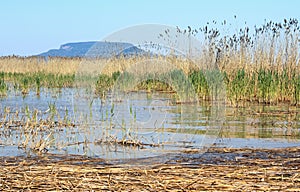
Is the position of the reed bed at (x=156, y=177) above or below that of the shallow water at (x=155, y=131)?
below

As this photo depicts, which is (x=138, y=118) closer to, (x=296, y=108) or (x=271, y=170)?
(x=296, y=108)

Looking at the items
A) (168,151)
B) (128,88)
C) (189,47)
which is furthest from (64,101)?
(168,151)

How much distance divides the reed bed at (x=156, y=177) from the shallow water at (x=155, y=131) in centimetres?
119

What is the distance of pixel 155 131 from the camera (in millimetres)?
8094

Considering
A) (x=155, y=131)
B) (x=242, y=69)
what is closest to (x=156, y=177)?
(x=155, y=131)

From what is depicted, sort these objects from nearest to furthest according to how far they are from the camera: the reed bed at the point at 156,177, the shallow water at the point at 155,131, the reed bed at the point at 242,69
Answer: the reed bed at the point at 156,177
the shallow water at the point at 155,131
the reed bed at the point at 242,69

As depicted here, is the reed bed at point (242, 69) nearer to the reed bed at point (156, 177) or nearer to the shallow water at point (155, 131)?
the shallow water at point (155, 131)

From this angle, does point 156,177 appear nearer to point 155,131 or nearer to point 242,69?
point 155,131

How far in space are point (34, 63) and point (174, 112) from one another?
60.2 feet

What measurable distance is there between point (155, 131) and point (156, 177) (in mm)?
3647

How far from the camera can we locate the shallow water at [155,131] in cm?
657

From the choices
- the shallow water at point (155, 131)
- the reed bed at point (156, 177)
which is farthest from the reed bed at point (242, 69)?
the reed bed at point (156, 177)

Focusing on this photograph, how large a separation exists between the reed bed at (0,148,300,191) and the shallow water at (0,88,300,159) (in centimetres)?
119

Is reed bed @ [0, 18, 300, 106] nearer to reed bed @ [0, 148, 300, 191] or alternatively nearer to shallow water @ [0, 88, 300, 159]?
shallow water @ [0, 88, 300, 159]
